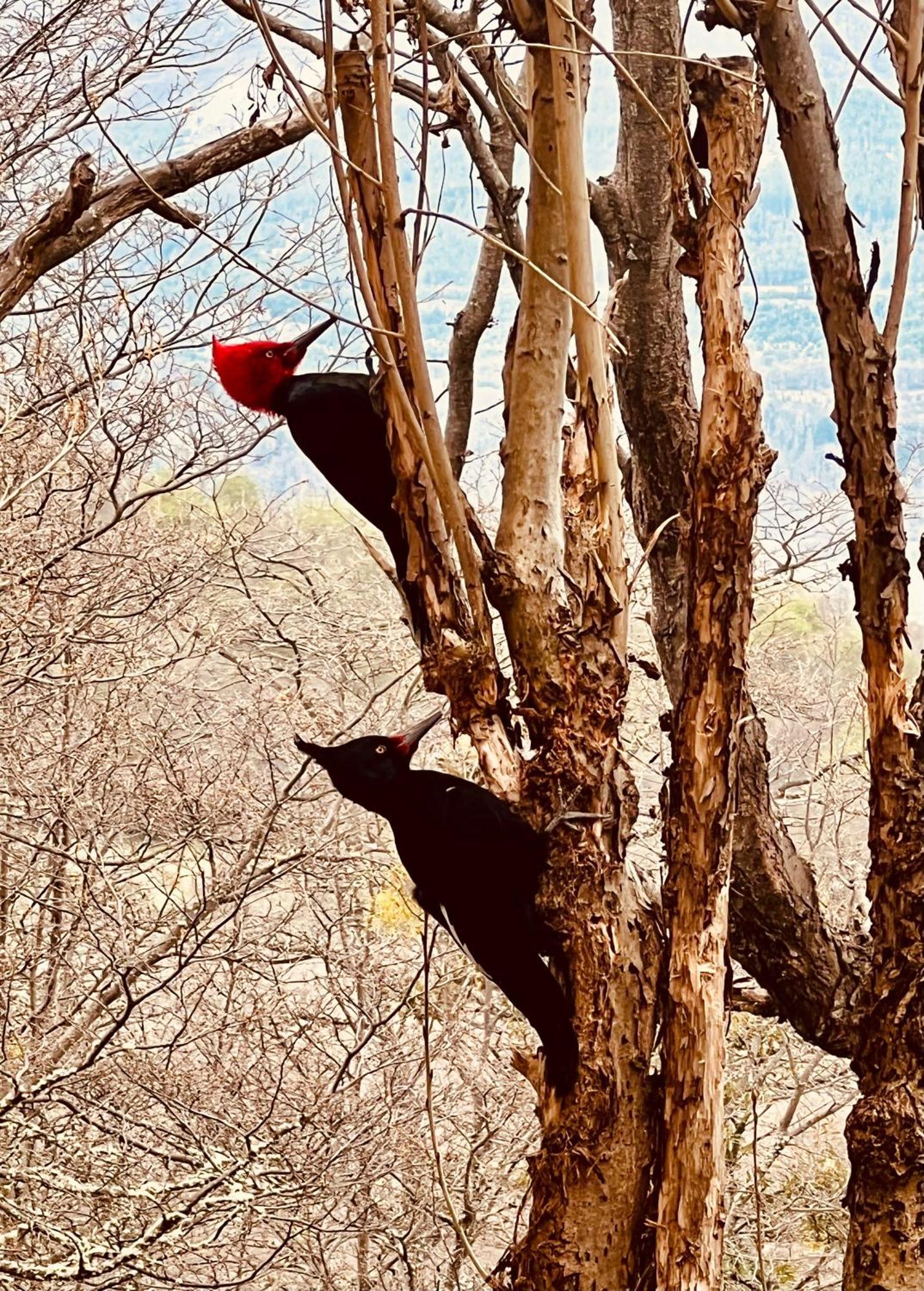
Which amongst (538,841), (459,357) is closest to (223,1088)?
(459,357)

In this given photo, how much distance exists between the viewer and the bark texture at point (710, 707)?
4.31ft

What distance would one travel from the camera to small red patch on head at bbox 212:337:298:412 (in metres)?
1.85

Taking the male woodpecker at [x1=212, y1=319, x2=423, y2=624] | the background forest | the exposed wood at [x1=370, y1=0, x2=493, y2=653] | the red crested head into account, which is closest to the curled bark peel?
the exposed wood at [x1=370, y1=0, x2=493, y2=653]

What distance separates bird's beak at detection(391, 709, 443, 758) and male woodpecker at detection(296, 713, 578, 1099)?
61 millimetres

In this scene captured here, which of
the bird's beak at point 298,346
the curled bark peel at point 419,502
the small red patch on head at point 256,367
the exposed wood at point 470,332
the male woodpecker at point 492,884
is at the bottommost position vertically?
the male woodpecker at point 492,884

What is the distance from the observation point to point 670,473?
87.0 inches

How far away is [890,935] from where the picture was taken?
4.80ft

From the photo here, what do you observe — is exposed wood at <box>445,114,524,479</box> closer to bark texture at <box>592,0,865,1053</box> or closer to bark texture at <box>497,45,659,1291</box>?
bark texture at <box>592,0,865,1053</box>

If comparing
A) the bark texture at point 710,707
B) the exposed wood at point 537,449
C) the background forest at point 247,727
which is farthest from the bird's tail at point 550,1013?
the background forest at point 247,727

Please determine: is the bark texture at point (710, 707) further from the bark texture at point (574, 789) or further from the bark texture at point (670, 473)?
the bark texture at point (670, 473)

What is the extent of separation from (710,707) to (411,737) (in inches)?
14.4

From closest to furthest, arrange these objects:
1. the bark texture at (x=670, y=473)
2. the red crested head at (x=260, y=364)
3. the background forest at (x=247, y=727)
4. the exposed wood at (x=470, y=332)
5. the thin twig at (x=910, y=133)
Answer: the thin twig at (x=910, y=133), the red crested head at (x=260, y=364), the bark texture at (x=670, y=473), the exposed wood at (x=470, y=332), the background forest at (x=247, y=727)

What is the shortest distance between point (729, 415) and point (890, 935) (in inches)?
24.4

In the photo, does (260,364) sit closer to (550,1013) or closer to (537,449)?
(537,449)
